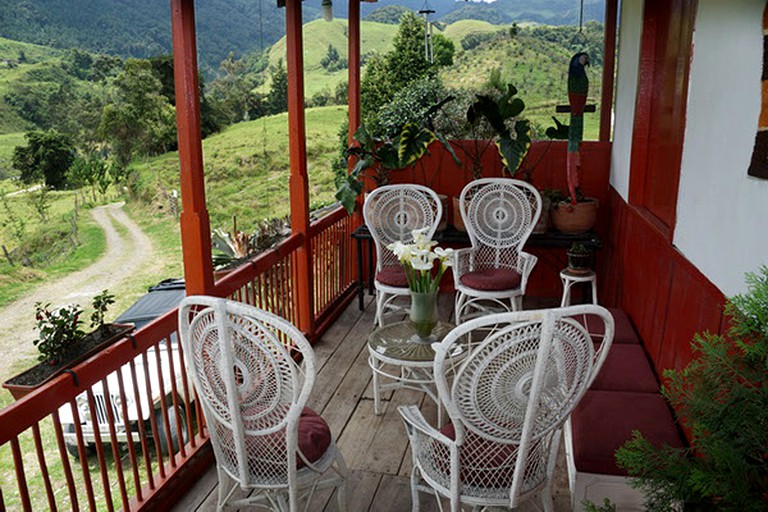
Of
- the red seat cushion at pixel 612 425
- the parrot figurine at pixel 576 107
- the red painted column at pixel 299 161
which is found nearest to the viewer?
the red seat cushion at pixel 612 425

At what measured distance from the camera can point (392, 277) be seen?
440 cm

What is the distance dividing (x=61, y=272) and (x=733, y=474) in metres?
1.99

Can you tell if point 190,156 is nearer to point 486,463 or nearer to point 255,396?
point 255,396

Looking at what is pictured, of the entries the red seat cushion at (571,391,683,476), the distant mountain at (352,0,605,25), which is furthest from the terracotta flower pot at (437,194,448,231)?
the distant mountain at (352,0,605,25)

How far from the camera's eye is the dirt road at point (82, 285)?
80.7 inches

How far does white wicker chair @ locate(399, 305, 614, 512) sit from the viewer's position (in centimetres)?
194

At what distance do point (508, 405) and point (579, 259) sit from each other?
94.2 inches

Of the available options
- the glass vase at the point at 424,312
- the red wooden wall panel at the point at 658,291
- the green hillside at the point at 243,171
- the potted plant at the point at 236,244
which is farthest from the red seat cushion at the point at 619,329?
the green hillside at the point at 243,171

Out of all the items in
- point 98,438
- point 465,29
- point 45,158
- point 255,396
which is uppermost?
point 465,29

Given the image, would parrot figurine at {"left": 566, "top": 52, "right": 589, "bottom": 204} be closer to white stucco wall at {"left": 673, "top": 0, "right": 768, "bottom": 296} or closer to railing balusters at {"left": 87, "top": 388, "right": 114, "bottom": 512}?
white stucco wall at {"left": 673, "top": 0, "right": 768, "bottom": 296}

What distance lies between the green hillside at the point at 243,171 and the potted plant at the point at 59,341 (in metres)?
0.60

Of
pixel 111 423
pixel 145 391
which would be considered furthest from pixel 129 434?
pixel 145 391

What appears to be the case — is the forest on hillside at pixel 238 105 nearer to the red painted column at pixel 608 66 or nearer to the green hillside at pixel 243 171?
the green hillside at pixel 243 171

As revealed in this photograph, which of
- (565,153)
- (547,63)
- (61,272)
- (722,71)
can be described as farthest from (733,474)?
(547,63)
